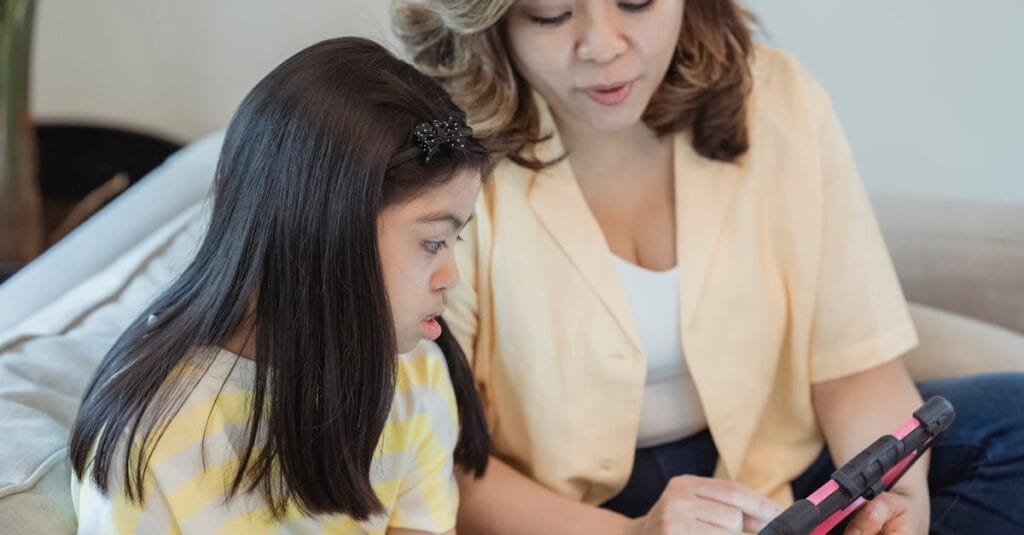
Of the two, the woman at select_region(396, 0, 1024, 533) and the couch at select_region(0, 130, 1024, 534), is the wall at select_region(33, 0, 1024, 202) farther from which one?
the woman at select_region(396, 0, 1024, 533)

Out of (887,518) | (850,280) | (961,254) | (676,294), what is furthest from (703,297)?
(961,254)

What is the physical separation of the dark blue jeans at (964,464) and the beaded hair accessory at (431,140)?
1.48 feet

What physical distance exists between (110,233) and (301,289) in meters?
0.61

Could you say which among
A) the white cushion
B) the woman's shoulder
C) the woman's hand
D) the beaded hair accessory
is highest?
the beaded hair accessory

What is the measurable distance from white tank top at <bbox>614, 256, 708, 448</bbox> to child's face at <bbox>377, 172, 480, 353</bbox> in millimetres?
265

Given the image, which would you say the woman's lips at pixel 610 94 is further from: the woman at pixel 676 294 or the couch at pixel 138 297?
the couch at pixel 138 297

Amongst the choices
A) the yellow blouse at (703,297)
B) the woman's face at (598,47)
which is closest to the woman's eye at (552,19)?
the woman's face at (598,47)

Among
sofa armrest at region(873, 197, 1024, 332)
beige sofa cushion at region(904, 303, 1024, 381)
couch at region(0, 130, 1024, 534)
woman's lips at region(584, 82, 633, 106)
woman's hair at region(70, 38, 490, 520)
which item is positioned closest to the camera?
woman's hair at region(70, 38, 490, 520)

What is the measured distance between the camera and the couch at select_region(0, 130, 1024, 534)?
967 mm

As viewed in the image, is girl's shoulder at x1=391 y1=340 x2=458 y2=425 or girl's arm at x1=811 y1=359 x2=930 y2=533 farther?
girl's arm at x1=811 y1=359 x2=930 y2=533

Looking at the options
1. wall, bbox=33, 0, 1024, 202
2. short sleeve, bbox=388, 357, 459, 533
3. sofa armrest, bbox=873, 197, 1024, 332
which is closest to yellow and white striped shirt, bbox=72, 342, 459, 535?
short sleeve, bbox=388, 357, 459, 533

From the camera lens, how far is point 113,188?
1.91 metres

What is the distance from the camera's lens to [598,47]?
104 centimetres

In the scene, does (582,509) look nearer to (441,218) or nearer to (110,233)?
(441,218)
